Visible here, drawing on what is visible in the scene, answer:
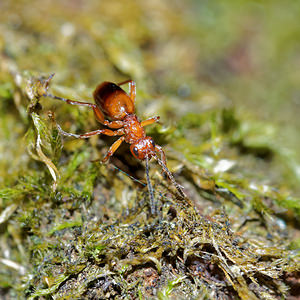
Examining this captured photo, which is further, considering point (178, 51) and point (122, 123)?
point (178, 51)

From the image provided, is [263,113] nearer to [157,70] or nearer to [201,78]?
[201,78]

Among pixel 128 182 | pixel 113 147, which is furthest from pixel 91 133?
pixel 128 182

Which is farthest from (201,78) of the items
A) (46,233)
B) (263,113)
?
(46,233)

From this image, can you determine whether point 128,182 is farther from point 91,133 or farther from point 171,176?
point 91,133

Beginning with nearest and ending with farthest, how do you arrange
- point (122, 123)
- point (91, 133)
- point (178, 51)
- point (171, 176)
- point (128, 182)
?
point (171, 176) < point (128, 182) < point (91, 133) < point (122, 123) < point (178, 51)

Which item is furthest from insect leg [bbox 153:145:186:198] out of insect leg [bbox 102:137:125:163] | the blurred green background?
the blurred green background

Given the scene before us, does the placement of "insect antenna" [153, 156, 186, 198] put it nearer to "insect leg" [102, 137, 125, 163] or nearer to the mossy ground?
the mossy ground
